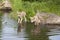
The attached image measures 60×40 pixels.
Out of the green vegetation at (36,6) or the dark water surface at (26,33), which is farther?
the green vegetation at (36,6)

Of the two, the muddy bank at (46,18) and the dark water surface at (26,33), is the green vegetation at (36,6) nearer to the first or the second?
the muddy bank at (46,18)

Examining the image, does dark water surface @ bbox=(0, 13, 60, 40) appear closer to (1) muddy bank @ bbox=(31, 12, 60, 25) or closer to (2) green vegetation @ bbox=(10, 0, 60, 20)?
(1) muddy bank @ bbox=(31, 12, 60, 25)

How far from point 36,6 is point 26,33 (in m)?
7.86

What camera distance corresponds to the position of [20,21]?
30875 millimetres

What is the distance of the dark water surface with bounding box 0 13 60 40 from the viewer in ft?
78.3

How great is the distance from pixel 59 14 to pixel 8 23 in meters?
4.95

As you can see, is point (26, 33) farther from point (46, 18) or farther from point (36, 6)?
point (36, 6)

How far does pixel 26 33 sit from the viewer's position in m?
25.7

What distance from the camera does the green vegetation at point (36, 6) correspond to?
32.8m

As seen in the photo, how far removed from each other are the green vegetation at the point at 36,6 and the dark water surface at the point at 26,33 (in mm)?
2659

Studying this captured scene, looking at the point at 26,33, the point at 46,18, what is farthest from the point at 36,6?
the point at 26,33

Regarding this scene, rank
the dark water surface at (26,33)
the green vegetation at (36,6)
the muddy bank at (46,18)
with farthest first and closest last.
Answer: the green vegetation at (36,6) → the muddy bank at (46,18) → the dark water surface at (26,33)

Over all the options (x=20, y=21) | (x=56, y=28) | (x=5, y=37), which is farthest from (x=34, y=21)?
(x=5, y=37)

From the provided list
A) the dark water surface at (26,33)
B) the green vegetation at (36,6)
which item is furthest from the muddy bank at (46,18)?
the green vegetation at (36,6)
